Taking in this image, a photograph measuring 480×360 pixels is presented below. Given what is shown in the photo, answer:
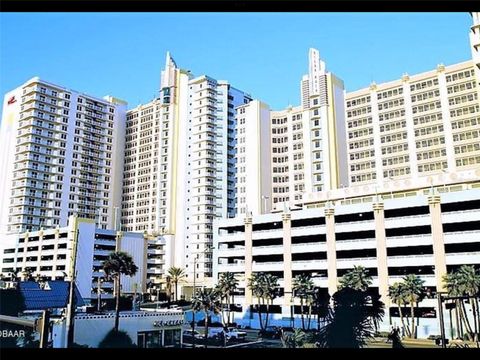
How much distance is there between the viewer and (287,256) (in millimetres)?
26203

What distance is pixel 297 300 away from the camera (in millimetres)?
25062

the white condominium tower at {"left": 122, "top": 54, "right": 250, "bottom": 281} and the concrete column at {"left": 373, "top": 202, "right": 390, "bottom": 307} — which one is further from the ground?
the white condominium tower at {"left": 122, "top": 54, "right": 250, "bottom": 281}

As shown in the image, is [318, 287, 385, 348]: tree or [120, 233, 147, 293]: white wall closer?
[318, 287, 385, 348]: tree

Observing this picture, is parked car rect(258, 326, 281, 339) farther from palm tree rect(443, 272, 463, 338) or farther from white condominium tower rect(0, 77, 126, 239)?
white condominium tower rect(0, 77, 126, 239)

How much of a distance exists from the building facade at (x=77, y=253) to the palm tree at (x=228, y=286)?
10281 mm

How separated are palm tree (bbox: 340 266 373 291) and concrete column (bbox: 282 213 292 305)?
12.5 feet

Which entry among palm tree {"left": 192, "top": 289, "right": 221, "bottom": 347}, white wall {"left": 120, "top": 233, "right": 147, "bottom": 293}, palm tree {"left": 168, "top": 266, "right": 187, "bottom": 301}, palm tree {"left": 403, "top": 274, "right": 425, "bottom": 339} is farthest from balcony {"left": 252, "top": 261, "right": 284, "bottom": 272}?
white wall {"left": 120, "top": 233, "right": 147, "bottom": 293}

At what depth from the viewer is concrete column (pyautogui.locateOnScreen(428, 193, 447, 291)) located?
21.1 metres

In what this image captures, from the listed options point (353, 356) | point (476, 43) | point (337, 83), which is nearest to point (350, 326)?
point (353, 356)

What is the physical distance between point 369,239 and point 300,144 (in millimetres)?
16476

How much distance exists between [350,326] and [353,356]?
586 centimetres

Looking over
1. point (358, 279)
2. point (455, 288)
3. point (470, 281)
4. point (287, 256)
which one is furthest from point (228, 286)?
point (470, 281)

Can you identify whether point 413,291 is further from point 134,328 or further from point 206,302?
point 134,328

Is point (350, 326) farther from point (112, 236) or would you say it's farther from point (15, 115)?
point (15, 115)
